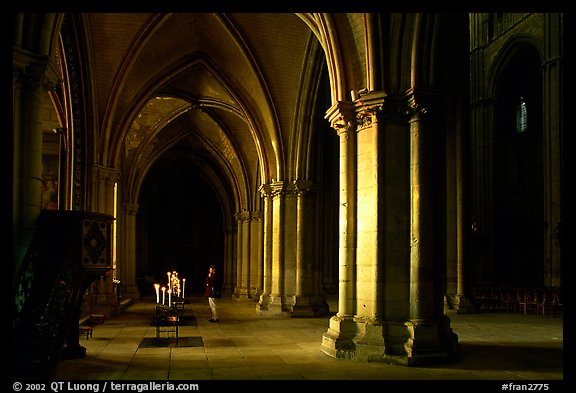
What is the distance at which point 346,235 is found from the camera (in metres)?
10.4

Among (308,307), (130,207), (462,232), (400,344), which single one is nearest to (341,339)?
(400,344)

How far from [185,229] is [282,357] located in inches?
1313

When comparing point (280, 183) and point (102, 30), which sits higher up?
point (102, 30)

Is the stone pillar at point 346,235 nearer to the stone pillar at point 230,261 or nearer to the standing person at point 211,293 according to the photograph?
the standing person at point 211,293

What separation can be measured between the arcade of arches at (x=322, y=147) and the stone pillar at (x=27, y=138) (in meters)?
0.02

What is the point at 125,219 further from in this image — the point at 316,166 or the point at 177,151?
the point at 316,166

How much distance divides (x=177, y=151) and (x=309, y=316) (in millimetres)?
18933

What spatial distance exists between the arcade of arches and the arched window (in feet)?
0.40

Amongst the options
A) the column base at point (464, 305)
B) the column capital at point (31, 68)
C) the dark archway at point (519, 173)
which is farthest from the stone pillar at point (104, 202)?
the dark archway at point (519, 173)

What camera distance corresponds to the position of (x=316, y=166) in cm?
1850

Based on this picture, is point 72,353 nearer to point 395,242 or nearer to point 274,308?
point 395,242

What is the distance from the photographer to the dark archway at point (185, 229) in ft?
135

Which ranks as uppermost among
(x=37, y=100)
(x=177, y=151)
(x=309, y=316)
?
(x=177, y=151)

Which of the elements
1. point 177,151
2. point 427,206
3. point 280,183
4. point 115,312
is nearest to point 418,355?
point 427,206
